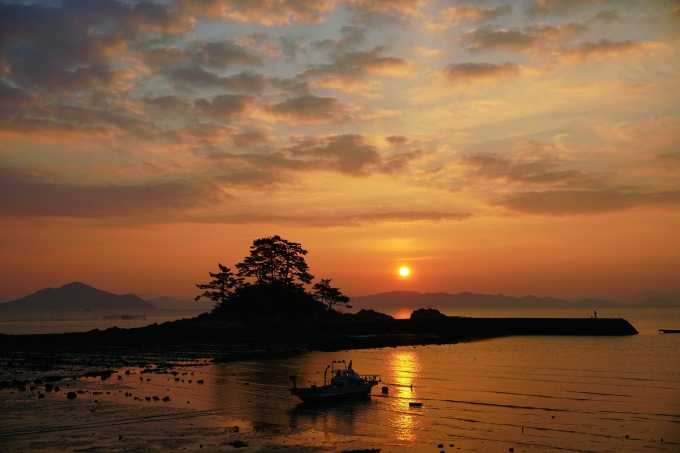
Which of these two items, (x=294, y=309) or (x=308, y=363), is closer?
(x=308, y=363)

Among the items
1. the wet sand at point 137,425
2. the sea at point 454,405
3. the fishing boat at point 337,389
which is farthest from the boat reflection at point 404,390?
the wet sand at point 137,425

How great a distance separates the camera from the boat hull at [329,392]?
3916cm

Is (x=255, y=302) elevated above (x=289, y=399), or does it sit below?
above

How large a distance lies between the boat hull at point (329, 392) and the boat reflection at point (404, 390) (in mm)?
2212

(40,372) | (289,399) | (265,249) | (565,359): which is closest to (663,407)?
(289,399)

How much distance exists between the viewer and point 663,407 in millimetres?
39125

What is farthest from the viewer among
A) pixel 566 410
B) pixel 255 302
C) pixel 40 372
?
pixel 255 302

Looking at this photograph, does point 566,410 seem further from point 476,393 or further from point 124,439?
point 124,439

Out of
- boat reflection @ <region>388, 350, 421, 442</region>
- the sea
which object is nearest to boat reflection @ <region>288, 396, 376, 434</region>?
the sea

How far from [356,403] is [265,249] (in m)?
88.0

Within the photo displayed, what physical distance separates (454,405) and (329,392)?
8.64 meters

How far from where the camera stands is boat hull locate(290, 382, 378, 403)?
39162 mm

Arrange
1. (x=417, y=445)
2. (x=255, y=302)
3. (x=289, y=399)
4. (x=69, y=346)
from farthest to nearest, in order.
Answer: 1. (x=255, y=302)
2. (x=69, y=346)
3. (x=289, y=399)
4. (x=417, y=445)

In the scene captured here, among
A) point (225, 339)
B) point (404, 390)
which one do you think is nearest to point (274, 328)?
point (225, 339)
